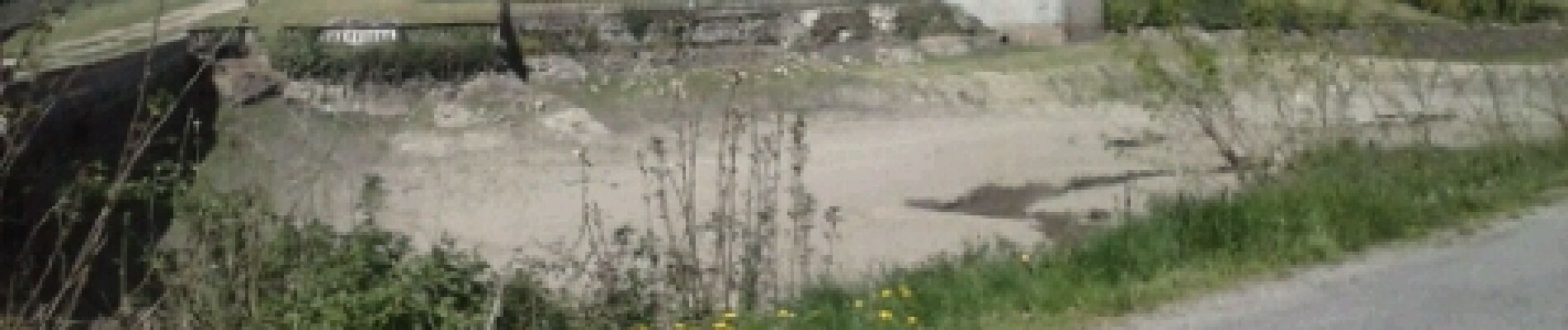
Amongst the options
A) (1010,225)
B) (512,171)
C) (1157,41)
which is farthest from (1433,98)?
(512,171)

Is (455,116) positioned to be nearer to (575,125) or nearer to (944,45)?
(575,125)

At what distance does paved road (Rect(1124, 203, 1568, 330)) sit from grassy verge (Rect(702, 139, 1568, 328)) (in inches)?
7.6

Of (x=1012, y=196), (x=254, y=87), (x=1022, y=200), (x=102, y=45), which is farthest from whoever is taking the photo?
(x=254, y=87)

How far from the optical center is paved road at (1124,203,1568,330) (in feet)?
21.4

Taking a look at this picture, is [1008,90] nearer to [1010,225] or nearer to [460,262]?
[1010,225]

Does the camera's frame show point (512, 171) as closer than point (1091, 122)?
Yes

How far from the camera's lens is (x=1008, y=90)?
26844 mm

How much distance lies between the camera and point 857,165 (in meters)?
22.1

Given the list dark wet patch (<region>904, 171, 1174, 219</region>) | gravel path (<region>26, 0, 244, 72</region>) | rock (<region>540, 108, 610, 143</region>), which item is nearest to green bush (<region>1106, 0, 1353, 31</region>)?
dark wet patch (<region>904, 171, 1174, 219</region>)

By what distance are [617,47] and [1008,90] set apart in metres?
7.09

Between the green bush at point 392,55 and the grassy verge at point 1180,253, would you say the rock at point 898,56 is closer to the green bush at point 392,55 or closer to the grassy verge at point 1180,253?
the green bush at point 392,55

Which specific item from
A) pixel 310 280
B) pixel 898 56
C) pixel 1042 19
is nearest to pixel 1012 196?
pixel 898 56

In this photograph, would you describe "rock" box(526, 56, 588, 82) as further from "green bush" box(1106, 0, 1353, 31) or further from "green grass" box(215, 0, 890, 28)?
"green bush" box(1106, 0, 1353, 31)

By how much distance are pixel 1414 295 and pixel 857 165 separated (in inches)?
599
